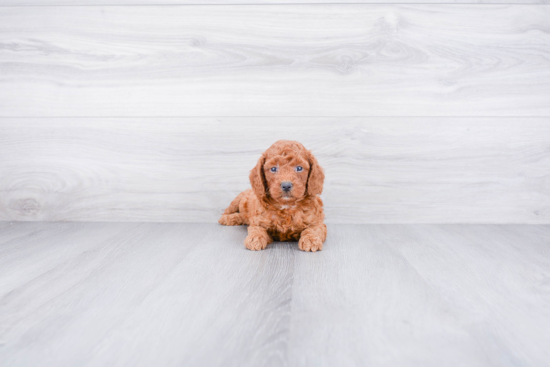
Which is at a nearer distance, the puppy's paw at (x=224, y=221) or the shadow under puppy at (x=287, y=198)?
the shadow under puppy at (x=287, y=198)

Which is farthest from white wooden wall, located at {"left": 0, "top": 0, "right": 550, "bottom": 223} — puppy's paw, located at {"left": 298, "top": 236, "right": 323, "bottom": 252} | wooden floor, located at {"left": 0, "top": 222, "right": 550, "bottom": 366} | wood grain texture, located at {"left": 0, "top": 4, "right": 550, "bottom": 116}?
puppy's paw, located at {"left": 298, "top": 236, "right": 323, "bottom": 252}

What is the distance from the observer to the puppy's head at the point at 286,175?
1281 mm

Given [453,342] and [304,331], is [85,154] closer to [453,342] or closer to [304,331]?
[304,331]

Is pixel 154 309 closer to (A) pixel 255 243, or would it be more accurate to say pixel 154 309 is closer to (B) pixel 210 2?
(A) pixel 255 243

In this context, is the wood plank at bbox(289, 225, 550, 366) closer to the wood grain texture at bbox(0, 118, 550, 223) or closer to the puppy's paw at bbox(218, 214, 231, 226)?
the wood grain texture at bbox(0, 118, 550, 223)

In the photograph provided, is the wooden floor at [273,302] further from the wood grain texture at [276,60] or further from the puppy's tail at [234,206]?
the wood grain texture at [276,60]

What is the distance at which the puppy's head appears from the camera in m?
1.28

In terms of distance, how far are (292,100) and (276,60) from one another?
0.19m

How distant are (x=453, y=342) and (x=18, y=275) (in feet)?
3.60

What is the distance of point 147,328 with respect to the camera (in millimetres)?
742

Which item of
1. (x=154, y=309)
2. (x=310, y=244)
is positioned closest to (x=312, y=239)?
(x=310, y=244)

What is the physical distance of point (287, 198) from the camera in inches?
51.1

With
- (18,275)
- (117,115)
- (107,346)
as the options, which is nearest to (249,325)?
(107,346)

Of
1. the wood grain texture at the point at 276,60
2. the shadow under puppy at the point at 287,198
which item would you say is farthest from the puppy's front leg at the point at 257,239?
the wood grain texture at the point at 276,60
